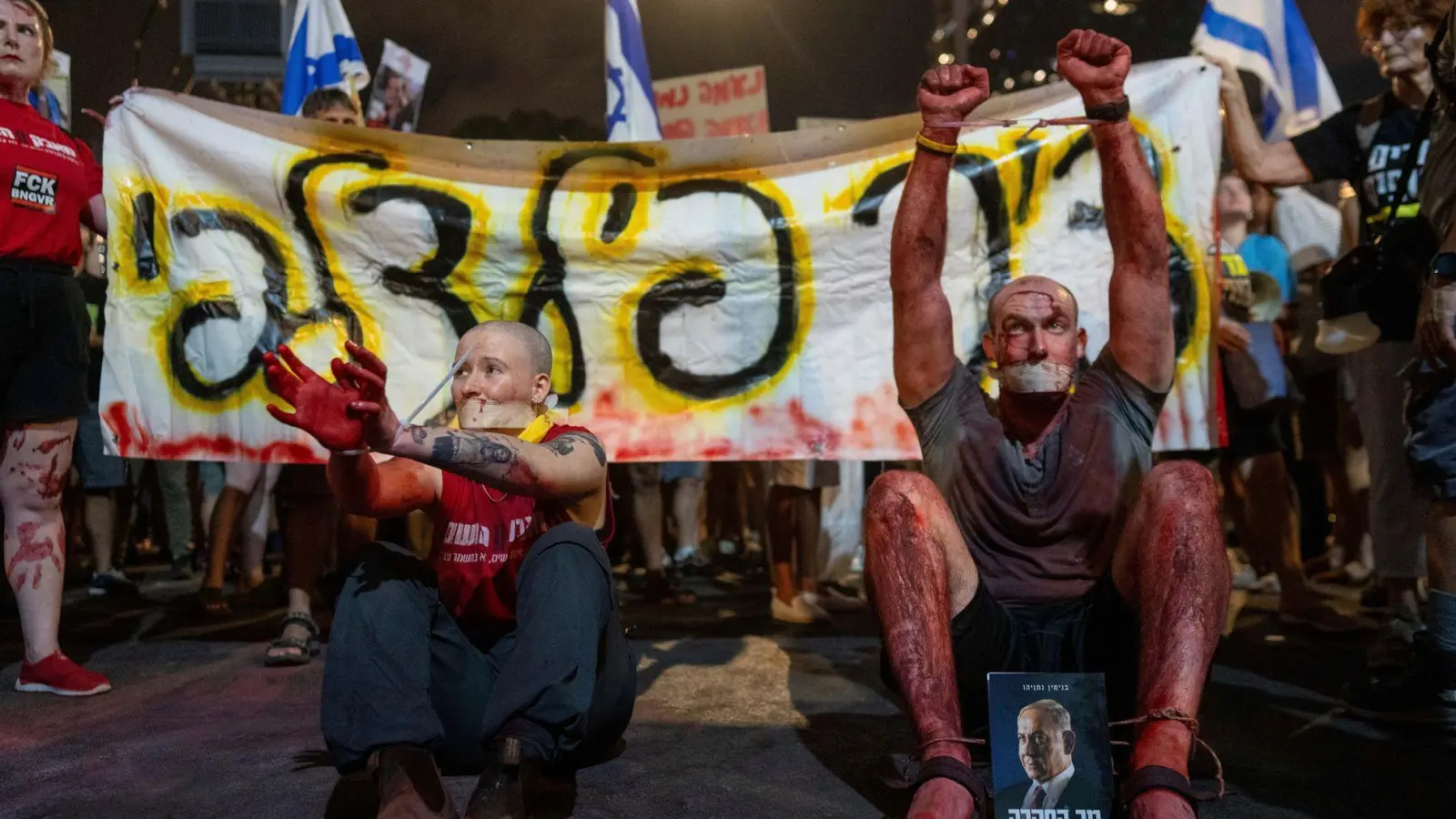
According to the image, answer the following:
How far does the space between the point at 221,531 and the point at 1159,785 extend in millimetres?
4207

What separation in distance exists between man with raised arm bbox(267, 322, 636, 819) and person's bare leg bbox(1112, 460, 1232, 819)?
3.45ft

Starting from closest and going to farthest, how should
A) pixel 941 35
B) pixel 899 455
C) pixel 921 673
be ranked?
pixel 921 673
pixel 899 455
pixel 941 35

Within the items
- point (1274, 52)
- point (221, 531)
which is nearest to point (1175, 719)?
point (1274, 52)

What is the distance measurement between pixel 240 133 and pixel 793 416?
2.45 metres

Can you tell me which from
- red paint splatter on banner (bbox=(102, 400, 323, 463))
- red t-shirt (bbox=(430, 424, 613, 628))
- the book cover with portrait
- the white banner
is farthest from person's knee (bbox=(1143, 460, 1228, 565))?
red paint splatter on banner (bbox=(102, 400, 323, 463))

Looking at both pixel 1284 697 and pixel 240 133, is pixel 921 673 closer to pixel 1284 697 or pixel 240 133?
pixel 1284 697

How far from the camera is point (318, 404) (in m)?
1.77

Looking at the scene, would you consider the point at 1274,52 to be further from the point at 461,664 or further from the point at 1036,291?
the point at 461,664

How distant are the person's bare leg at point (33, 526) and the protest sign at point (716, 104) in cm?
606

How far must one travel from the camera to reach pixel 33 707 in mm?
2957

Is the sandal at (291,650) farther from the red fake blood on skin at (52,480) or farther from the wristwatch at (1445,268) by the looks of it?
the wristwatch at (1445,268)

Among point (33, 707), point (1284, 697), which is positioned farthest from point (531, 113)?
point (1284, 697)

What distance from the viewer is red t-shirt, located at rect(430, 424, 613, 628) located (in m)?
2.21

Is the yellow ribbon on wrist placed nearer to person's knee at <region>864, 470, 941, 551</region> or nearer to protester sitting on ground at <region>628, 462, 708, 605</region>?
person's knee at <region>864, 470, 941, 551</region>
